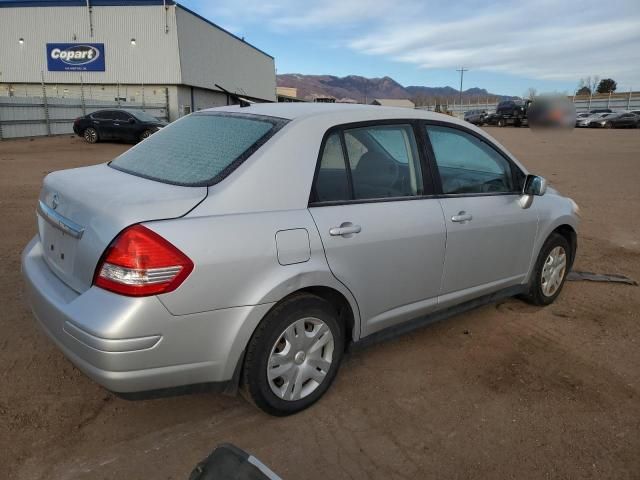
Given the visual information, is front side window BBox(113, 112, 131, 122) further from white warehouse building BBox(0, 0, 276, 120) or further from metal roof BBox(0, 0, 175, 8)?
metal roof BBox(0, 0, 175, 8)

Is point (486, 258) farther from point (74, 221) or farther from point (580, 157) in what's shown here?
point (580, 157)

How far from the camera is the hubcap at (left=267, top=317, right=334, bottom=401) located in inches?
105

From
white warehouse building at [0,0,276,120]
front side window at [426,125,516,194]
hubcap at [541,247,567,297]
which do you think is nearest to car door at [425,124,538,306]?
front side window at [426,125,516,194]

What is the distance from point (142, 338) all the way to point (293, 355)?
82 cm

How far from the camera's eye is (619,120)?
41.1 m

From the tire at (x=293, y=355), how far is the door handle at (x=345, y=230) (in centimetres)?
35

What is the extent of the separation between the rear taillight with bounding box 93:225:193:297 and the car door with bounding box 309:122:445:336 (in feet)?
2.53

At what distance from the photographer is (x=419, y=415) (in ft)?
9.48

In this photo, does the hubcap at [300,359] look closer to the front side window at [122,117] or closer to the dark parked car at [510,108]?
the front side window at [122,117]

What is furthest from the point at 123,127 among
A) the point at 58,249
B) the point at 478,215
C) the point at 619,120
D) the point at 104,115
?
the point at 619,120

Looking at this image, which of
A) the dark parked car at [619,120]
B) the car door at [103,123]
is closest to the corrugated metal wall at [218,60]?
the car door at [103,123]

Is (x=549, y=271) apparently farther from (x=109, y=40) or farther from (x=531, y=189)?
(x=109, y=40)

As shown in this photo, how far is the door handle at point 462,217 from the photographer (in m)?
3.36

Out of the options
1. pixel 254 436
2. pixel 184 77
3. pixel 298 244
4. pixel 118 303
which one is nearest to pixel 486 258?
pixel 298 244
